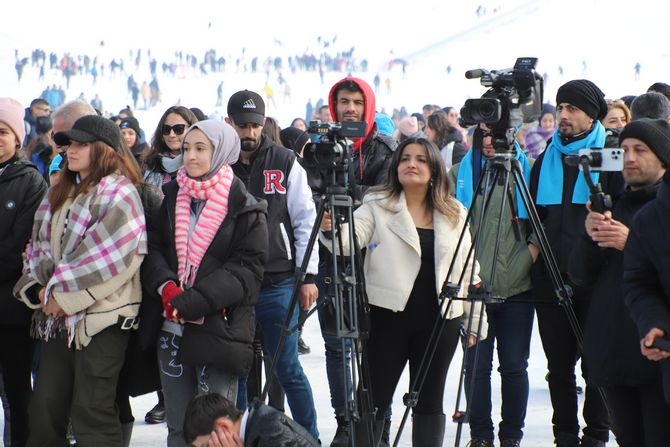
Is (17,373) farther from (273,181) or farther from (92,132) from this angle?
(273,181)

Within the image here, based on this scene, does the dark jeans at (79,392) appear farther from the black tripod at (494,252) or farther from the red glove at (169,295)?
the black tripod at (494,252)

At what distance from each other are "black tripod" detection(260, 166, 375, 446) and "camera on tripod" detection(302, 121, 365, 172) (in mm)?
50

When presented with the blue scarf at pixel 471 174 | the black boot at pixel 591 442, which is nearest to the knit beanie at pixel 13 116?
the blue scarf at pixel 471 174

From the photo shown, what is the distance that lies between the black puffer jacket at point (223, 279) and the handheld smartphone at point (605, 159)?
1550mm

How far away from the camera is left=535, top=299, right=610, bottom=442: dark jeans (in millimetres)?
5301

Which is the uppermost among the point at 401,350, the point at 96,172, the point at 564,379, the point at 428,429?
the point at 96,172

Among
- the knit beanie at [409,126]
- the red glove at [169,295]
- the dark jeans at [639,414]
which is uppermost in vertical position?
the knit beanie at [409,126]

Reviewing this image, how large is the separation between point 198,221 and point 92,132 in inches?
26.1

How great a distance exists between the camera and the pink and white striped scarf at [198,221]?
473 cm

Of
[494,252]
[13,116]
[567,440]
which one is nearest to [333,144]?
[494,252]

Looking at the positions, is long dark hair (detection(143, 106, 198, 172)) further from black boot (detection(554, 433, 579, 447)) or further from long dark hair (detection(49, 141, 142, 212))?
black boot (detection(554, 433, 579, 447))

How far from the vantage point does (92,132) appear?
487 cm

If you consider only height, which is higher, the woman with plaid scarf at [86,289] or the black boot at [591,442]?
the woman with plaid scarf at [86,289]

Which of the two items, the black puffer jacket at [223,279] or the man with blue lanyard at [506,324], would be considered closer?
the black puffer jacket at [223,279]
